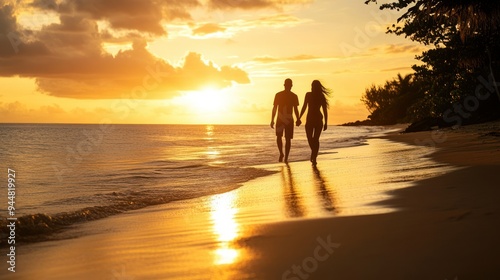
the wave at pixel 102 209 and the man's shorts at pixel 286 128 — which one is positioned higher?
the man's shorts at pixel 286 128

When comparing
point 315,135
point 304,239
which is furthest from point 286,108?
point 304,239

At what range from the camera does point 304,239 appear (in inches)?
185

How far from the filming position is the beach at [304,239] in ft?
12.3

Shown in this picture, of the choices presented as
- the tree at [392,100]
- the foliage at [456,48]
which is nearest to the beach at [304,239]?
the foliage at [456,48]

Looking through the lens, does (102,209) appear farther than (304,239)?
Yes

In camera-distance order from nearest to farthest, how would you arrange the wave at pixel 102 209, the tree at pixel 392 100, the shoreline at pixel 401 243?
the shoreline at pixel 401 243 → the wave at pixel 102 209 → the tree at pixel 392 100

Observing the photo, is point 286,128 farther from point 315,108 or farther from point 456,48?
point 456,48

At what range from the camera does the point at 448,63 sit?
2220cm

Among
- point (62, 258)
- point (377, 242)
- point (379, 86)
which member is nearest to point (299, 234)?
point (377, 242)

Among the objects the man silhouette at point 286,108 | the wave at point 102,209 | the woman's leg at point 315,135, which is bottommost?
the wave at point 102,209

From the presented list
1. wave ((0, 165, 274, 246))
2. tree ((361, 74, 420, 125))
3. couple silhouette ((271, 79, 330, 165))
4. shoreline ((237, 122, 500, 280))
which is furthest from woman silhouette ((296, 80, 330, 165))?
tree ((361, 74, 420, 125))

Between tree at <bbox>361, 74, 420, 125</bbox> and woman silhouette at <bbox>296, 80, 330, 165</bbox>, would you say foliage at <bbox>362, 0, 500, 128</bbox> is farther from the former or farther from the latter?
tree at <bbox>361, 74, 420, 125</bbox>

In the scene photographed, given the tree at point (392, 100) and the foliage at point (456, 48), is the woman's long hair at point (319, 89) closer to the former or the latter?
the foliage at point (456, 48)

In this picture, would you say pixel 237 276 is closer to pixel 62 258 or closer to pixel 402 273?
pixel 402 273
